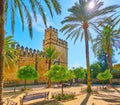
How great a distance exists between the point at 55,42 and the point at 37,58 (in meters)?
8.17

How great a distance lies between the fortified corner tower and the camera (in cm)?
4521

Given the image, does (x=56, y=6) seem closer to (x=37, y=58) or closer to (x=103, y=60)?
(x=37, y=58)

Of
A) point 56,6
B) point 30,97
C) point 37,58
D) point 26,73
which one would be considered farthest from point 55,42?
point 56,6

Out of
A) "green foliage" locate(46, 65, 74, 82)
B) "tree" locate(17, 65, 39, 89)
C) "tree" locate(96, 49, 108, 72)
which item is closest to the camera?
"green foliage" locate(46, 65, 74, 82)

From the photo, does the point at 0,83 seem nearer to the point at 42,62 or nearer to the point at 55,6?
the point at 55,6

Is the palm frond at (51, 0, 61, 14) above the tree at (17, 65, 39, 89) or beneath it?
above

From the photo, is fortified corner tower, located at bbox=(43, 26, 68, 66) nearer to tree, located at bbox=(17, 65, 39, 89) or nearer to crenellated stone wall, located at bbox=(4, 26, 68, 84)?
crenellated stone wall, located at bbox=(4, 26, 68, 84)

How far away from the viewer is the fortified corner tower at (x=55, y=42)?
45.2 m

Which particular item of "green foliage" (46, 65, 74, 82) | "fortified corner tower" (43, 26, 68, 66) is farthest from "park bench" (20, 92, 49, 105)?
"fortified corner tower" (43, 26, 68, 66)

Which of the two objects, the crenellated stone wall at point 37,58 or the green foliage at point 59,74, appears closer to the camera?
the green foliage at point 59,74

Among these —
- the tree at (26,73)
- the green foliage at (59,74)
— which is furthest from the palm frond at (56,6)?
the tree at (26,73)

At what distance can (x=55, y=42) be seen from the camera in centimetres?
4712

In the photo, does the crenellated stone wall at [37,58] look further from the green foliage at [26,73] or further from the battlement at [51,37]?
the green foliage at [26,73]

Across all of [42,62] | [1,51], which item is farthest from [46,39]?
[1,51]
